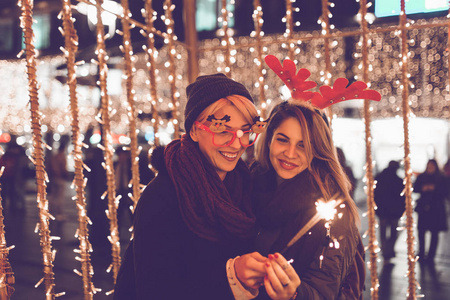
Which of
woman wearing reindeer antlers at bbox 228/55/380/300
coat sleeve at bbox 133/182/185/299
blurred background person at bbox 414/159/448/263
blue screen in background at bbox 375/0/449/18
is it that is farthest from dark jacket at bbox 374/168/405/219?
coat sleeve at bbox 133/182/185/299

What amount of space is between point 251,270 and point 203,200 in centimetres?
33

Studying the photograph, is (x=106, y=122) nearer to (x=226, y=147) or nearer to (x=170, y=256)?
(x=226, y=147)

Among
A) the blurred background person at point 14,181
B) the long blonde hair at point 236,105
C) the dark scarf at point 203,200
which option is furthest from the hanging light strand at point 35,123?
the blurred background person at point 14,181

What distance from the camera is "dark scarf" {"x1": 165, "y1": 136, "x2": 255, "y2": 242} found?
1397 mm

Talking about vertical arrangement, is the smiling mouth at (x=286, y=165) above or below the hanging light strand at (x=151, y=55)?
below

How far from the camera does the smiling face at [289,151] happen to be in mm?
1806

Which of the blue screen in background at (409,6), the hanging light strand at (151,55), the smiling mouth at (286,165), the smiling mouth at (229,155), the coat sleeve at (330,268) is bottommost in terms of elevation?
the coat sleeve at (330,268)

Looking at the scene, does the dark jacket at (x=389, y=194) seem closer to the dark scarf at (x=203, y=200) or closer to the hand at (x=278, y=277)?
the dark scarf at (x=203, y=200)

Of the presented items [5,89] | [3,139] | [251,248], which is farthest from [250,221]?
[3,139]

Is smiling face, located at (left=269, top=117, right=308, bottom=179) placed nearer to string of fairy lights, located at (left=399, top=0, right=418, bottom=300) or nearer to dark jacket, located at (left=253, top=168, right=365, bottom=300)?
dark jacket, located at (left=253, top=168, right=365, bottom=300)

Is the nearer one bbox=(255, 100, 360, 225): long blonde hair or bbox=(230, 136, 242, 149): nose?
bbox=(230, 136, 242, 149): nose

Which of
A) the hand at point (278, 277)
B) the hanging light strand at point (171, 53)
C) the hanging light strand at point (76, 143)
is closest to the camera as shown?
the hand at point (278, 277)

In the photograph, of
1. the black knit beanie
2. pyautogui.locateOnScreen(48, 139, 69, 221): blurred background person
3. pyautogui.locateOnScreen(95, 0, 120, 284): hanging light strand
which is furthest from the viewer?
pyautogui.locateOnScreen(48, 139, 69, 221): blurred background person

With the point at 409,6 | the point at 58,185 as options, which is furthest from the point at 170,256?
the point at 58,185
